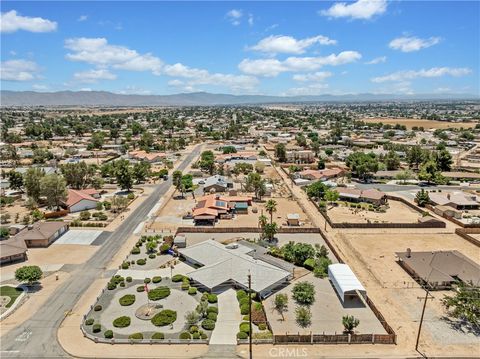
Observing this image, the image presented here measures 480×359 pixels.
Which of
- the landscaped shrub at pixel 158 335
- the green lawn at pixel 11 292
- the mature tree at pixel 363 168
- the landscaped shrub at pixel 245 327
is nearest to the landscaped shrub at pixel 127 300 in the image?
the landscaped shrub at pixel 158 335

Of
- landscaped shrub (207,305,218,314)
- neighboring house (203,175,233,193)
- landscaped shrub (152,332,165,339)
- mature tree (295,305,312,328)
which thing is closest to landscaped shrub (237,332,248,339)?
landscaped shrub (207,305,218,314)

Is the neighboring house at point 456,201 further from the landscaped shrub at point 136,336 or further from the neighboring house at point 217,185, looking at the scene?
the landscaped shrub at point 136,336

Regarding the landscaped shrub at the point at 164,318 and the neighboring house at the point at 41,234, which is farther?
the neighboring house at the point at 41,234

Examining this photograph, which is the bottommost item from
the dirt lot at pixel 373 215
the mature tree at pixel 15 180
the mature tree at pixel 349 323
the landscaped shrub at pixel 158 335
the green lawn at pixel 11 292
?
the dirt lot at pixel 373 215

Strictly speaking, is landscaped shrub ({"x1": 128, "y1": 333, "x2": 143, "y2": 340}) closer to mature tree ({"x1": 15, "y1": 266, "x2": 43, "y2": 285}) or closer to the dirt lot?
mature tree ({"x1": 15, "y1": 266, "x2": 43, "y2": 285})

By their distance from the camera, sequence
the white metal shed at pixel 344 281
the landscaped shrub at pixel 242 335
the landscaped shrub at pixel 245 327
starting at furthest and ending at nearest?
the white metal shed at pixel 344 281 < the landscaped shrub at pixel 245 327 < the landscaped shrub at pixel 242 335

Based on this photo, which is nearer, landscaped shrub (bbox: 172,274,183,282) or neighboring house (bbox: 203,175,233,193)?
landscaped shrub (bbox: 172,274,183,282)
